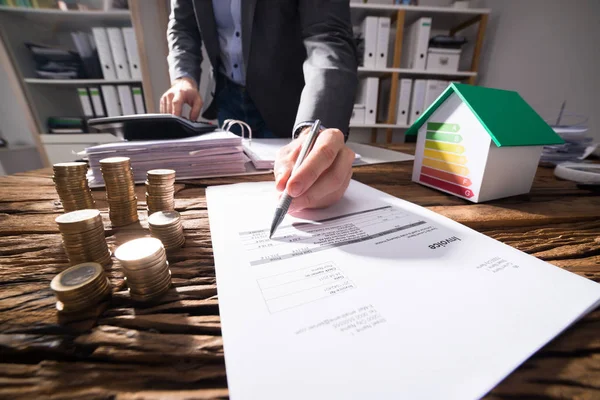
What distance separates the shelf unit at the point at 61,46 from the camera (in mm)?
1525

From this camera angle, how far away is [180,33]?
106 centimetres

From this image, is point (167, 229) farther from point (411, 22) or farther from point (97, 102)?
point (411, 22)

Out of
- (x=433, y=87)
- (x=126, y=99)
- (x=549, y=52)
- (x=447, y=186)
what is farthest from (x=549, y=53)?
(x=126, y=99)

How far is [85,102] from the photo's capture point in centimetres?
172

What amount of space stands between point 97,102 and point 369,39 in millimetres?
1877

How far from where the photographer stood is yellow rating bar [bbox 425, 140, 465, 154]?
0.45m

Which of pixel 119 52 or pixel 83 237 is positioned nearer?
pixel 83 237

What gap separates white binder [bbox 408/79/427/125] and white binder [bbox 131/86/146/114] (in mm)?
1888

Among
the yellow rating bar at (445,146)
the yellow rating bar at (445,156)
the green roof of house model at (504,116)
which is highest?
the green roof of house model at (504,116)

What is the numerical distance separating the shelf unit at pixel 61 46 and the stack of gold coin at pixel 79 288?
6.04 ft

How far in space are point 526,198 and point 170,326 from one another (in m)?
0.58

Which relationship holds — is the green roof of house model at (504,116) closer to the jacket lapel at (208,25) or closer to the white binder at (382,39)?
the jacket lapel at (208,25)

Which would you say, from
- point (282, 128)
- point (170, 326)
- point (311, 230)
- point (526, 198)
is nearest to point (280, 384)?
point (170, 326)

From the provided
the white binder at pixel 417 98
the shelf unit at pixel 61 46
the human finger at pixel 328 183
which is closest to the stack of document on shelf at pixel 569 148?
the human finger at pixel 328 183
